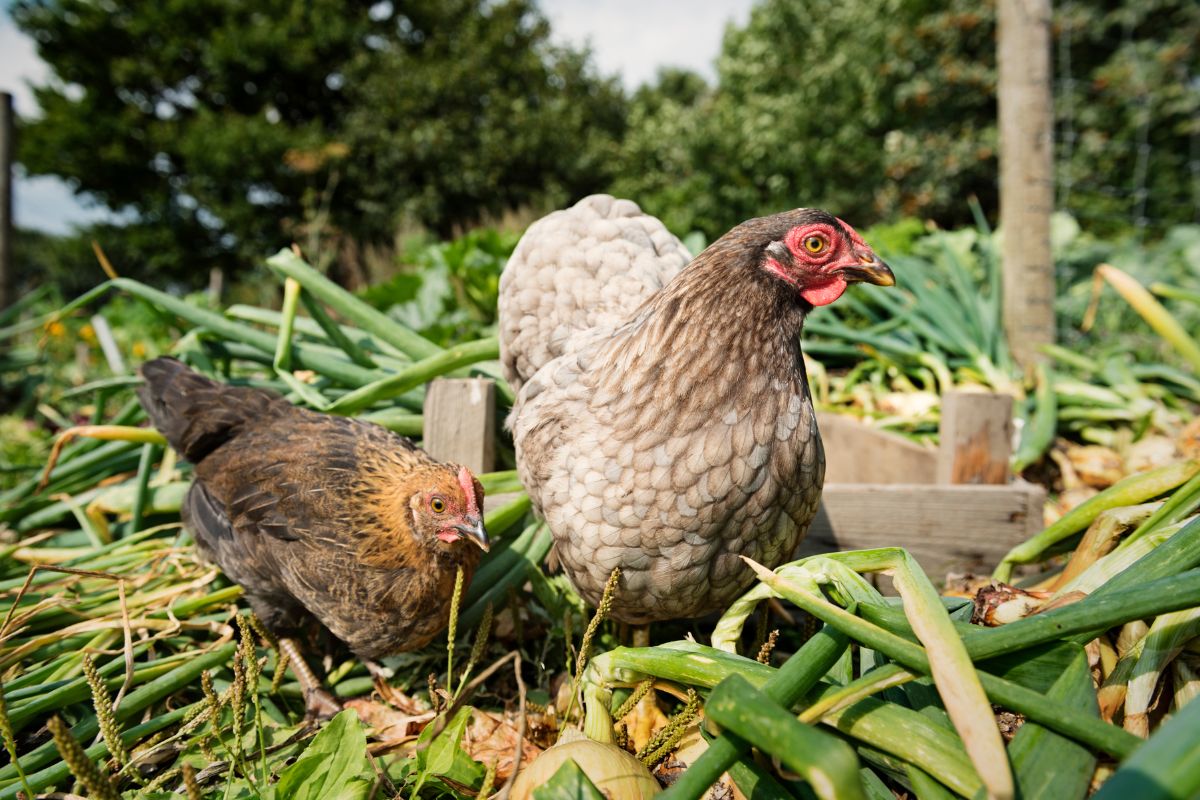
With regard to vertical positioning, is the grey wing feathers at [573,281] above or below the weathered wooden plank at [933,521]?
above

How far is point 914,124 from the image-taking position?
13.6 m

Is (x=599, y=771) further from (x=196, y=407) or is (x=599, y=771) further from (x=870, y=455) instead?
(x=870, y=455)

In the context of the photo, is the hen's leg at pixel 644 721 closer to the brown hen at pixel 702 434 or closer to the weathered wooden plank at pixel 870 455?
the brown hen at pixel 702 434

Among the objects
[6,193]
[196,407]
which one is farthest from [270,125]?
[196,407]

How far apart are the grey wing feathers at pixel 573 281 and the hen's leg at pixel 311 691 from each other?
96 cm

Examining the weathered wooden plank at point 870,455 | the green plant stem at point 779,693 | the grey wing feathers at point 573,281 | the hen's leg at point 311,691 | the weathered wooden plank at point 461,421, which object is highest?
the grey wing feathers at point 573,281

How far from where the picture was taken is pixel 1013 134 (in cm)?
336

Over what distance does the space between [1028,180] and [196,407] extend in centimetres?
375

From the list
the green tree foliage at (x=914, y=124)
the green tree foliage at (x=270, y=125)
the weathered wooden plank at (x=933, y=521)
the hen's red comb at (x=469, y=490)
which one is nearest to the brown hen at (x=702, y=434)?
the hen's red comb at (x=469, y=490)

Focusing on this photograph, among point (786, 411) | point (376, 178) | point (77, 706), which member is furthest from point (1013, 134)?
point (376, 178)

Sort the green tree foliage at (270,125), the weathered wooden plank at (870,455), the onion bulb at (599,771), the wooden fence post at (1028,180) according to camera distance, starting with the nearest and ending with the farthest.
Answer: the onion bulb at (599,771) < the weathered wooden plank at (870,455) < the wooden fence post at (1028,180) < the green tree foliage at (270,125)

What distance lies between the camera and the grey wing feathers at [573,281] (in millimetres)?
1950

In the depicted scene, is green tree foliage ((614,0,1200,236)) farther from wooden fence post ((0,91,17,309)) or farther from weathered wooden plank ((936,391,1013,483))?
weathered wooden plank ((936,391,1013,483))

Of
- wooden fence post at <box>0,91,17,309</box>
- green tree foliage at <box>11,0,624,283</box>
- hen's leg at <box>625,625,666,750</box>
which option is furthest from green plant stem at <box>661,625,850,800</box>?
green tree foliage at <box>11,0,624,283</box>
